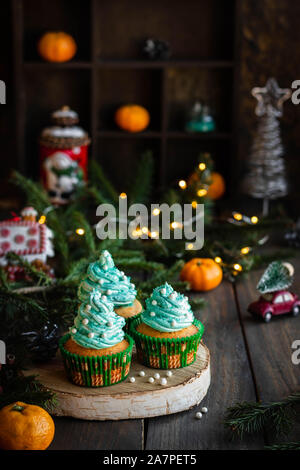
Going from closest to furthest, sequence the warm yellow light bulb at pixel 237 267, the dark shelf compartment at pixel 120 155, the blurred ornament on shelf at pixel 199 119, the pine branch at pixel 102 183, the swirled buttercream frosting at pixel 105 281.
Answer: the swirled buttercream frosting at pixel 105 281, the warm yellow light bulb at pixel 237 267, the pine branch at pixel 102 183, the blurred ornament on shelf at pixel 199 119, the dark shelf compartment at pixel 120 155

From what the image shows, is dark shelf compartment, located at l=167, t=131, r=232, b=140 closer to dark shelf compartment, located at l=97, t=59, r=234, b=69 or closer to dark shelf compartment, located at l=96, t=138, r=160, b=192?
dark shelf compartment, located at l=96, t=138, r=160, b=192

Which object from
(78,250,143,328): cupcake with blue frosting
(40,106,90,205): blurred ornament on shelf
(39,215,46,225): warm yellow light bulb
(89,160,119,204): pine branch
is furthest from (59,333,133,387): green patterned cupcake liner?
(40,106,90,205): blurred ornament on shelf

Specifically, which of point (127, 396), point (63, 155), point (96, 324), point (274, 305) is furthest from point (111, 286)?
point (63, 155)

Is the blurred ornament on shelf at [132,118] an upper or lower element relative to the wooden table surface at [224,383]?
upper

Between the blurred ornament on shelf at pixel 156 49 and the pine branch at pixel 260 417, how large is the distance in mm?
2261

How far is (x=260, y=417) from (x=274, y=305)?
642 millimetres

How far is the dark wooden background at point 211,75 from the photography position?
3.55 m

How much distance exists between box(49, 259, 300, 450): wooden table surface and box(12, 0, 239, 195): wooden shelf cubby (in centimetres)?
131

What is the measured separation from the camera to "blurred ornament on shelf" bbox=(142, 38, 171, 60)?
3.46 metres

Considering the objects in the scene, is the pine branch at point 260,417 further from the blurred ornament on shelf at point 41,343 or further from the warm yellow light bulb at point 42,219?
the warm yellow light bulb at point 42,219

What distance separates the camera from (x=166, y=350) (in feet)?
5.43

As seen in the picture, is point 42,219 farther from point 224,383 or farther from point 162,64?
point 162,64

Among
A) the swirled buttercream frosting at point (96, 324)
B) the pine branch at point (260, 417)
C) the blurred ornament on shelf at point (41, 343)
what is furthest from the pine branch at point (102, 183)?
the pine branch at point (260, 417)

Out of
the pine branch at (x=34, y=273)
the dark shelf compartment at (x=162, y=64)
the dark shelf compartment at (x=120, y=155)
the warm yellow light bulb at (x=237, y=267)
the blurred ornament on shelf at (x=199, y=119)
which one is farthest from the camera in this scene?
the dark shelf compartment at (x=120, y=155)
